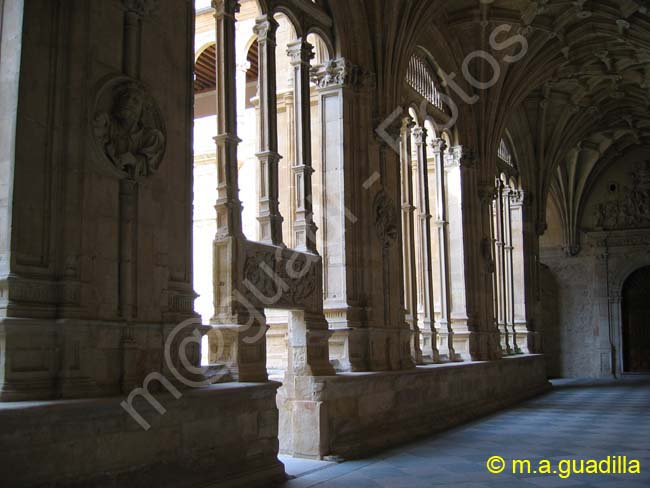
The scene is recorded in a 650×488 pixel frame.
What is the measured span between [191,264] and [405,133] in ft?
24.3

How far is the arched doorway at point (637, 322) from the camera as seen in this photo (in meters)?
27.2

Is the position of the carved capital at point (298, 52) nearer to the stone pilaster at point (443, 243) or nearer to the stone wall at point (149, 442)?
the stone wall at point (149, 442)

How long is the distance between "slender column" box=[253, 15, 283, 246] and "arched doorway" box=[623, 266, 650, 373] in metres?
22.3

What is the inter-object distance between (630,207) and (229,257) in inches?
906

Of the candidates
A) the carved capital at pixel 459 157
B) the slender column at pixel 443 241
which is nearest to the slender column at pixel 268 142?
the slender column at pixel 443 241

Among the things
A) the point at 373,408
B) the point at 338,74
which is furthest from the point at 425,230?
the point at 373,408

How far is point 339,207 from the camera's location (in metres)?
10.4

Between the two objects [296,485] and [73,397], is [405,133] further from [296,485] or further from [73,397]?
[73,397]

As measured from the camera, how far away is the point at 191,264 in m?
7.03

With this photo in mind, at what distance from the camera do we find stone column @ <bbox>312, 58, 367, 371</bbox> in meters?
10.2

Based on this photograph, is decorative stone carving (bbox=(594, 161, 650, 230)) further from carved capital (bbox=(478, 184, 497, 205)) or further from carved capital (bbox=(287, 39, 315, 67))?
carved capital (bbox=(287, 39, 315, 67))

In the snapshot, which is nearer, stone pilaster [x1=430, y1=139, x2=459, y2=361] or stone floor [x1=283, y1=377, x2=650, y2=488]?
stone floor [x1=283, y1=377, x2=650, y2=488]

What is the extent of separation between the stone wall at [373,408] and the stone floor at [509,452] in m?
0.27

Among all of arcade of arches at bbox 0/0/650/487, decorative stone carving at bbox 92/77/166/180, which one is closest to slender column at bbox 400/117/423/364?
arcade of arches at bbox 0/0/650/487
